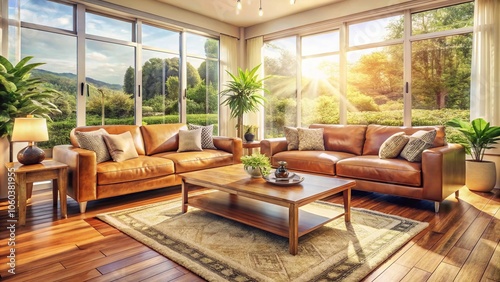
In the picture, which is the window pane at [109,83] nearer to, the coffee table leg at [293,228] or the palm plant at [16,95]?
the palm plant at [16,95]

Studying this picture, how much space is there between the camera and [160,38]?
550 cm

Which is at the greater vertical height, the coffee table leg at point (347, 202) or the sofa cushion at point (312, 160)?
the sofa cushion at point (312, 160)

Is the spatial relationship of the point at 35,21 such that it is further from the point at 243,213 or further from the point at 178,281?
the point at 178,281

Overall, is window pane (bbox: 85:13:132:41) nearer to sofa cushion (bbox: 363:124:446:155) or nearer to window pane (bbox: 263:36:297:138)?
window pane (bbox: 263:36:297:138)

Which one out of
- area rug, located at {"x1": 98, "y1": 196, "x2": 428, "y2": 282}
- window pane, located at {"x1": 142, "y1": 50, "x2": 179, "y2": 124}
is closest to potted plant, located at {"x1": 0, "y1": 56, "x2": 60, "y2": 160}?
area rug, located at {"x1": 98, "y1": 196, "x2": 428, "y2": 282}

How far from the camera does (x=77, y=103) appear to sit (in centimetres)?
449

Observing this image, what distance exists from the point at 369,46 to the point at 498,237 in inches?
138

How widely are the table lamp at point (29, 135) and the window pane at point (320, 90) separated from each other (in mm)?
4321

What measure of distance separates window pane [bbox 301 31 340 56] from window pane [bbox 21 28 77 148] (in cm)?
393

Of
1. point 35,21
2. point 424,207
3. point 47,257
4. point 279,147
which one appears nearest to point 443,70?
point 424,207

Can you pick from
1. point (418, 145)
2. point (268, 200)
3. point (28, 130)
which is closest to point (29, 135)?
point (28, 130)

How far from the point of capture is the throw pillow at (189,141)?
175 inches

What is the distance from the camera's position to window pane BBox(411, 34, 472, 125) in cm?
438

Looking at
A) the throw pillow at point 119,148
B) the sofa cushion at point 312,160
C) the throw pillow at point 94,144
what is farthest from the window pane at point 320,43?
the throw pillow at point 94,144
